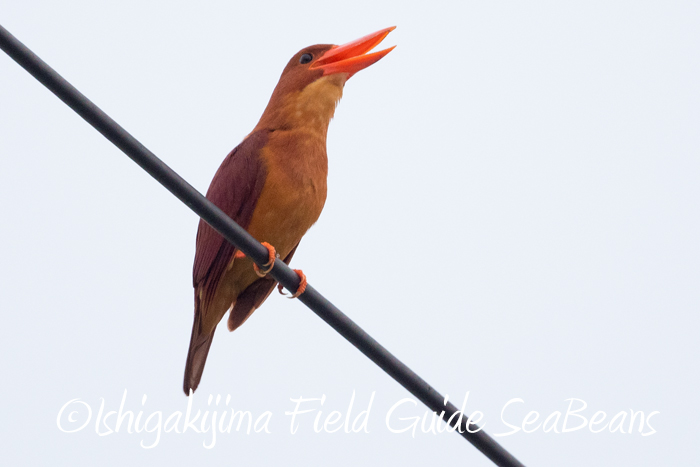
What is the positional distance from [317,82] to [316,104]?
13cm

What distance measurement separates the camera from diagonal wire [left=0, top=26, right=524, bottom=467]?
4.86 feet

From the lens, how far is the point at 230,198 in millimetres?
2941

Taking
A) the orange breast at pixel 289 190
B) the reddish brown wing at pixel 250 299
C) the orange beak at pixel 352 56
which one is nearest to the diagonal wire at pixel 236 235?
the orange breast at pixel 289 190

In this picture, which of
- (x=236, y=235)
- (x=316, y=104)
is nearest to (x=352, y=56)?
(x=316, y=104)

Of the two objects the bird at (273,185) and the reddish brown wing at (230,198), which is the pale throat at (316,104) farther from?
the reddish brown wing at (230,198)

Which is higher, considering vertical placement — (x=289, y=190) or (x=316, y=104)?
(x=316, y=104)

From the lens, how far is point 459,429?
1855 millimetres

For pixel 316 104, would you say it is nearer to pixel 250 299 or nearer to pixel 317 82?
pixel 317 82

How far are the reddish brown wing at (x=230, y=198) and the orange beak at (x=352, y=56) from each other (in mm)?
444

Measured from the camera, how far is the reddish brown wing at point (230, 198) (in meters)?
2.89

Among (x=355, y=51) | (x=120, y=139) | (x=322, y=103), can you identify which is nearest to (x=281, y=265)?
(x=120, y=139)

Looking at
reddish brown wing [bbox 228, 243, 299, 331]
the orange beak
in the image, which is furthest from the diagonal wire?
the orange beak

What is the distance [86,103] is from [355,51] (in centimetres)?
194

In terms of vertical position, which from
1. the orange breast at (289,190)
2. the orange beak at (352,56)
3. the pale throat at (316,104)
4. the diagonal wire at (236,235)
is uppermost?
the orange beak at (352,56)
